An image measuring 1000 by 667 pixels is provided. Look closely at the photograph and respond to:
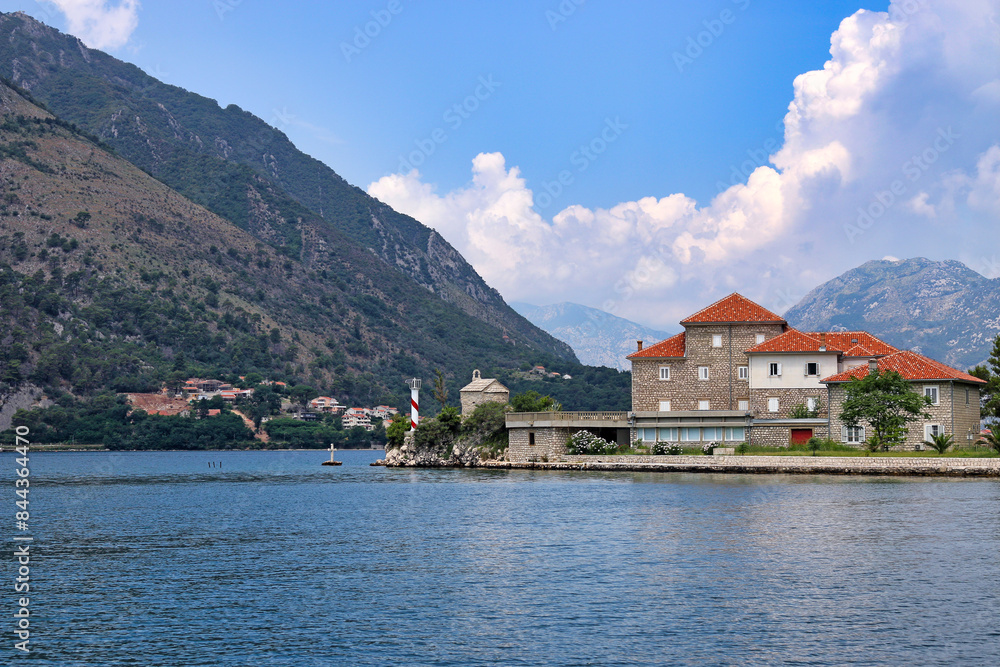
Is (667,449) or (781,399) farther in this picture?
(781,399)

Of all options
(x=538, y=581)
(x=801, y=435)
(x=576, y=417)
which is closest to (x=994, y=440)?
(x=801, y=435)

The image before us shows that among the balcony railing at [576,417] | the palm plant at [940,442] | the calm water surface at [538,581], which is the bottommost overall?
the calm water surface at [538,581]

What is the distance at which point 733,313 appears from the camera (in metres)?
82.9

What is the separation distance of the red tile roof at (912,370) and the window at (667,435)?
13071 mm

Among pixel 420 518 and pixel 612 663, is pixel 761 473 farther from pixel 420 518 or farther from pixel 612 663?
pixel 612 663

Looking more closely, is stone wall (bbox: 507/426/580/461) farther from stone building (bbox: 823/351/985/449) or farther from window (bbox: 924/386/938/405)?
window (bbox: 924/386/938/405)

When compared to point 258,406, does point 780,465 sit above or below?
below

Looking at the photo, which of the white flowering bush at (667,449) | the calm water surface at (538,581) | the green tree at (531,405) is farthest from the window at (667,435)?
the calm water surface at (538,581)

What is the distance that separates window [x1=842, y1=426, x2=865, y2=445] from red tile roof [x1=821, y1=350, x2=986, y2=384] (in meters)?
3.88

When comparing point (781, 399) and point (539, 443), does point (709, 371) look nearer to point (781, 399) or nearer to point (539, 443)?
point (781, 399)

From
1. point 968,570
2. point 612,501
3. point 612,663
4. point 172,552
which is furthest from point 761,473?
point 612,663

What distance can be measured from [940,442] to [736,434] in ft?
51.2

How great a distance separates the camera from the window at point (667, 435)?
80.0 metres

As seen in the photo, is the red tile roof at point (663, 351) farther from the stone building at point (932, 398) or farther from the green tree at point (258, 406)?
the green tree at point (258, 406)
